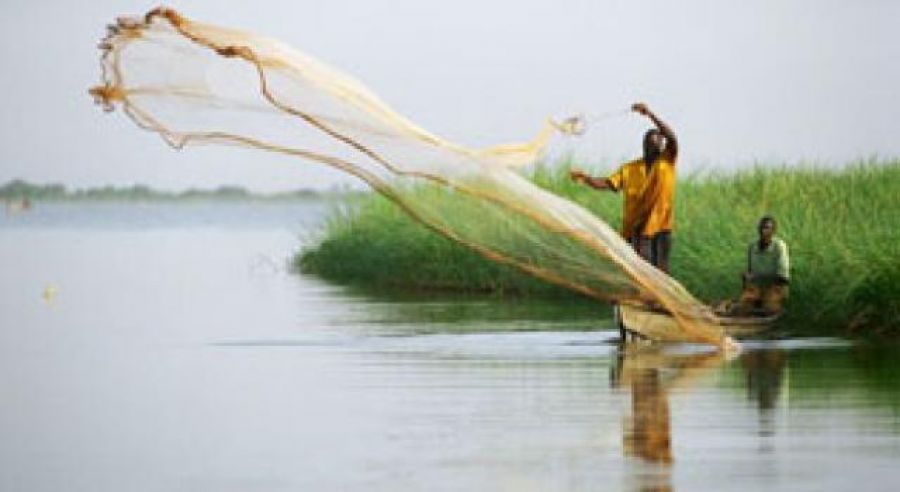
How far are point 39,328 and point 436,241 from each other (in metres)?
7.38

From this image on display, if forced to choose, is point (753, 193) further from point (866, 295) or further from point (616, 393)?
point (616, 393)

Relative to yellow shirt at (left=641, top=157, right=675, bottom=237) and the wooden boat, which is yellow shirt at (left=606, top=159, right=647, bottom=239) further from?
the wooden boat

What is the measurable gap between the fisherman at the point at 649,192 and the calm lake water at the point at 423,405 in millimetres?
882

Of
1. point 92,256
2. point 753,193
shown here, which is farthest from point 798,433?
point 92,256

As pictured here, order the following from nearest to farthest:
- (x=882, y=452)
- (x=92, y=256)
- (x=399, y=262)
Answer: (x=882, y=452) < (x=399, y=262) < (x=92, y=256)

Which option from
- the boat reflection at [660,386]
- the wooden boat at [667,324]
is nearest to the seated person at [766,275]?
the wooden boat at [667,324]

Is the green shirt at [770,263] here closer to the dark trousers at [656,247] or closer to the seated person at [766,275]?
the seated person at [766,275]

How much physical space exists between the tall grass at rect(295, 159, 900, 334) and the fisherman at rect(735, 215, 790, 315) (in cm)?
59

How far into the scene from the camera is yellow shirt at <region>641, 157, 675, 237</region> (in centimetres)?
2453

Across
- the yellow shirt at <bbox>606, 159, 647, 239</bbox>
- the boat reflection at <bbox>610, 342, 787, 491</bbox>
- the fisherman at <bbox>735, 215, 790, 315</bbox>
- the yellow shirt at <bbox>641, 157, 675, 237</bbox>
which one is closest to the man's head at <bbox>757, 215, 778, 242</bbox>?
the fisherman at <bbox>735, 215, 790, 315</bbox>

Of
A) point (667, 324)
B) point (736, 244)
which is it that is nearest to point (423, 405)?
point (667, 324)

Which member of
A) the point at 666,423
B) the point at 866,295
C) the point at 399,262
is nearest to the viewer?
the point at 666,423

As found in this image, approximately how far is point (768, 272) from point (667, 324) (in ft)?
3.80

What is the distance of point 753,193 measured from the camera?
3391cm
